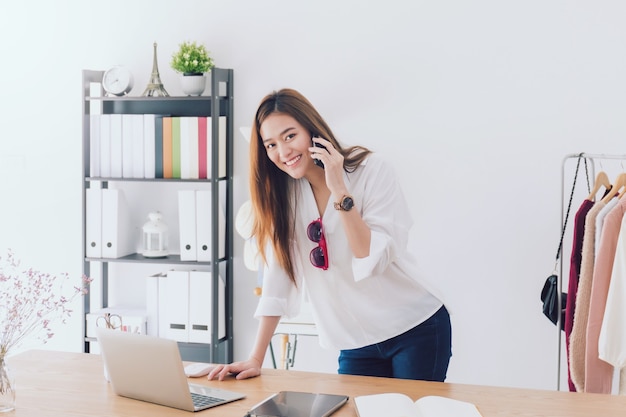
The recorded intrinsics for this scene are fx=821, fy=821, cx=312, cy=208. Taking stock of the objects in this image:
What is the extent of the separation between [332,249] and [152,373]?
682 mm

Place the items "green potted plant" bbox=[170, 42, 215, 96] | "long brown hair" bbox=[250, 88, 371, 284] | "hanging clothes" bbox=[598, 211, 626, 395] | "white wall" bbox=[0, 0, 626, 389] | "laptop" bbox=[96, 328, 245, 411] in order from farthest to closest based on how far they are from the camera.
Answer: "green potted plant" bbox=[170, 42, 215, 96], "white wall" bbox=[0, 0, 626, 389], "hanging clothes" bbox=[598, 211, 626, 395], "long brown hair" bbox=[250, 88, 371, 284], "laptop" bbox=[96, 328, 245, 411]

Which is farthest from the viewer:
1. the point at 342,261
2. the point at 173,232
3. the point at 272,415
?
the point at 173,232

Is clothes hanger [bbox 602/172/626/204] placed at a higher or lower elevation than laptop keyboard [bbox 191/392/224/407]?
higher

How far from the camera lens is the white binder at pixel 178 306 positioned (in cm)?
391

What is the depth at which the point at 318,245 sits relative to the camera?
2.36 metres

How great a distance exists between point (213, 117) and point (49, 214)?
116cm

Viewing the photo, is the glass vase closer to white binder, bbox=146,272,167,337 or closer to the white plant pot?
white binder, bbox=146,272,167,337

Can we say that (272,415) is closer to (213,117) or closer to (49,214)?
(213,117)

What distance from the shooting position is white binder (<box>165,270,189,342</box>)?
3.91 meters

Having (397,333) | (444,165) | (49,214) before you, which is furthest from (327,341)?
(49,214)

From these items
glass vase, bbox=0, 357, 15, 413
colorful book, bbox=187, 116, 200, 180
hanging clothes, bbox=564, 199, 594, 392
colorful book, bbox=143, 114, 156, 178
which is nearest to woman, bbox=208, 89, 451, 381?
glass vase, bbox=0, 357, 15, 413

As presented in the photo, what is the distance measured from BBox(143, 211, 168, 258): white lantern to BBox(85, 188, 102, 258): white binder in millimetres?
217

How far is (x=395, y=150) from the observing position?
3.81m

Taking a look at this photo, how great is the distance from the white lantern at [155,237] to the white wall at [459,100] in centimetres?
37
